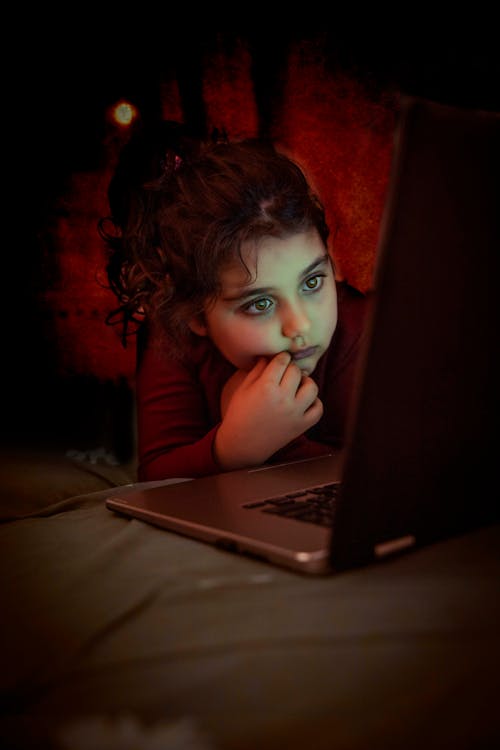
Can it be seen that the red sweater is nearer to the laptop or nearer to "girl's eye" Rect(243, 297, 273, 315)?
"girl's eye" Rect(243, 297, 273, 315)

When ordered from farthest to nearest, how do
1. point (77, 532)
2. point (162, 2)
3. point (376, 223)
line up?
point (376, 223), point (162, 2), point (77, 532)

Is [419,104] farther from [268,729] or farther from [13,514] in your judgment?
[13,514]

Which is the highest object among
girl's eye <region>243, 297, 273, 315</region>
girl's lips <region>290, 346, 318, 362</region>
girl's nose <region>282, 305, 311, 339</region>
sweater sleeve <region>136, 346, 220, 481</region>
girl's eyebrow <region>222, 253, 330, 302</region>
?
girl's eyebrow <region>222, 253, 330, 302</region>

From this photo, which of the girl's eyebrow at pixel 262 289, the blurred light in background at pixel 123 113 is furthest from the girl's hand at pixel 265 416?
the blurred light in background at pixel 123 113

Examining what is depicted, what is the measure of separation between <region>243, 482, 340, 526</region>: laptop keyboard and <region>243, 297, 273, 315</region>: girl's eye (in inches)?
17.4

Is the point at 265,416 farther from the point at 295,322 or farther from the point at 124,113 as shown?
the point at 124,113

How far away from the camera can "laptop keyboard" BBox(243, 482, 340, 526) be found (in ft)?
2.25

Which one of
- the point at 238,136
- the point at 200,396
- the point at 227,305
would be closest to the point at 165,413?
the point at 200,396

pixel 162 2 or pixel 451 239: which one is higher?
pixel 162 2

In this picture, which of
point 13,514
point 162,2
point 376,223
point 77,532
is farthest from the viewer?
point 376,223

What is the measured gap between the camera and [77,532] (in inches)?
31.1

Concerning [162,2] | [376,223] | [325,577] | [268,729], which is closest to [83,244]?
[162,2]

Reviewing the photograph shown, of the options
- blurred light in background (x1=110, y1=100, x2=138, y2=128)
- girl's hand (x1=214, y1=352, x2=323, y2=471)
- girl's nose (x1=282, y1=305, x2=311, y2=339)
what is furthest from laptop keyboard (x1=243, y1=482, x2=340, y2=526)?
blurred light in background (x1=110, y1=100, x2=138, y2=128)

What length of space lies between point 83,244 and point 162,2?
528 millimetres
